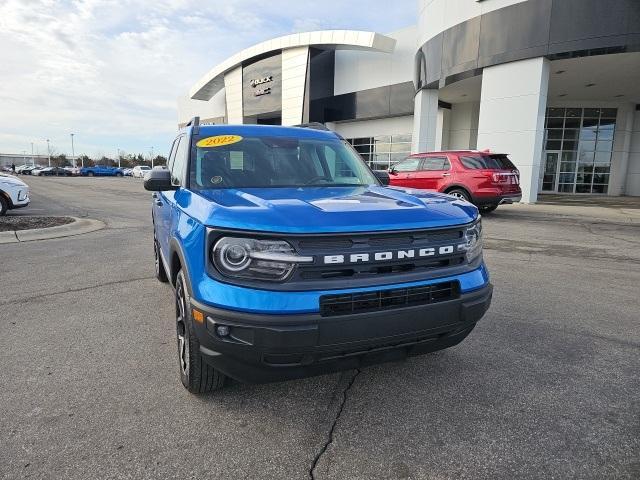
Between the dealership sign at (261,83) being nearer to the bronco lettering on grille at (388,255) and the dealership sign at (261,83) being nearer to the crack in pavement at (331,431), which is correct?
the crack in pavement at (331,431)

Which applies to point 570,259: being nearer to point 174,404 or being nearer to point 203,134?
point 203,134

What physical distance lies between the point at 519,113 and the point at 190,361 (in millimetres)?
18036

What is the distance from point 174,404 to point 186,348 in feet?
1.18

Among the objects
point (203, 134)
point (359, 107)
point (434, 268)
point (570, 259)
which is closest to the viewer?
point (434, 268)

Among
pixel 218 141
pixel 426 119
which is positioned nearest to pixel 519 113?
pixel 426 119

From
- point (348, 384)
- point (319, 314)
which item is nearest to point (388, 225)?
point (319, 314)

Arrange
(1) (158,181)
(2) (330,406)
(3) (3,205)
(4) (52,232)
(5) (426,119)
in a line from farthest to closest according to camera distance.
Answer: (5) (426,119) → (3) (3,205) → (4) (52,232) → (1) (158,181) → (2) (330,406)

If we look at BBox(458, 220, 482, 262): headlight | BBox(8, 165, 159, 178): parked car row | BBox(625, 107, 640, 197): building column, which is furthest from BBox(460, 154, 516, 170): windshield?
BBox(8, 165, 159, 178): parked car row

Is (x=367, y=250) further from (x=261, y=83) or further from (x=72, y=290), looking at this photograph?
(x=261, y=83)

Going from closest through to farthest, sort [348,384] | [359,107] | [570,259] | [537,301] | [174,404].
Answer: [174,404] → [348,384] → [537,301] → [570,259] → [359,107]

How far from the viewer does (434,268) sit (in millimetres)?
2533

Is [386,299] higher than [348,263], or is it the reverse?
[348,263]

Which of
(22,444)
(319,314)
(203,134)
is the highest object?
(203,134)

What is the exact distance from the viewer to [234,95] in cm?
4206
